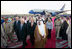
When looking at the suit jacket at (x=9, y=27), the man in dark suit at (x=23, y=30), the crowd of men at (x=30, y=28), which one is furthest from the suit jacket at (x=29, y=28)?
the suit jacket at (x=9, y=27)

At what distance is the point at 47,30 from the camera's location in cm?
386

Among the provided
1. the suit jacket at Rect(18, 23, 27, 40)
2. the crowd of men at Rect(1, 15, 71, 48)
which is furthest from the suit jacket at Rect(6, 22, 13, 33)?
the suit jacket at Rect(18, 23, 27, 40)

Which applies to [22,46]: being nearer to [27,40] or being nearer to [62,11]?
[27,40]

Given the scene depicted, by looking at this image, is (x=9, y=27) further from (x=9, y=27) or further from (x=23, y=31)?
(x=23, y=31)

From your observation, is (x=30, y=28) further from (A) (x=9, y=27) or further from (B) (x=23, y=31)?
(A) (x=9, y=27)

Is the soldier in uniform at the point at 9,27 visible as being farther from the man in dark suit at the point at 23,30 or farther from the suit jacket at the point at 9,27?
the man in dark suit at the point at 23,30

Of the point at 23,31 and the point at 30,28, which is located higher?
the point at 30,28

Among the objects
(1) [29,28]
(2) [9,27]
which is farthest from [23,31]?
(2) [9,27]

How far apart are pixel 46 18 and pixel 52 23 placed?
0.31 m

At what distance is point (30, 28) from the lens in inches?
144

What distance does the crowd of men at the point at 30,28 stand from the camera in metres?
3.65

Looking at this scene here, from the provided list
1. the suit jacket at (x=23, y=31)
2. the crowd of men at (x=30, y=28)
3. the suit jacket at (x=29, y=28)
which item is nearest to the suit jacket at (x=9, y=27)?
the crowd of men at (x=30, y=28)

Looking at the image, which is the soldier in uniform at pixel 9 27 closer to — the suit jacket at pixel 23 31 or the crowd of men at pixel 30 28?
the crowd of men at pixel 30 28

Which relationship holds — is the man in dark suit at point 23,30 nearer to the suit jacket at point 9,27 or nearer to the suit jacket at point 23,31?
the suit jacket at point 23,31
